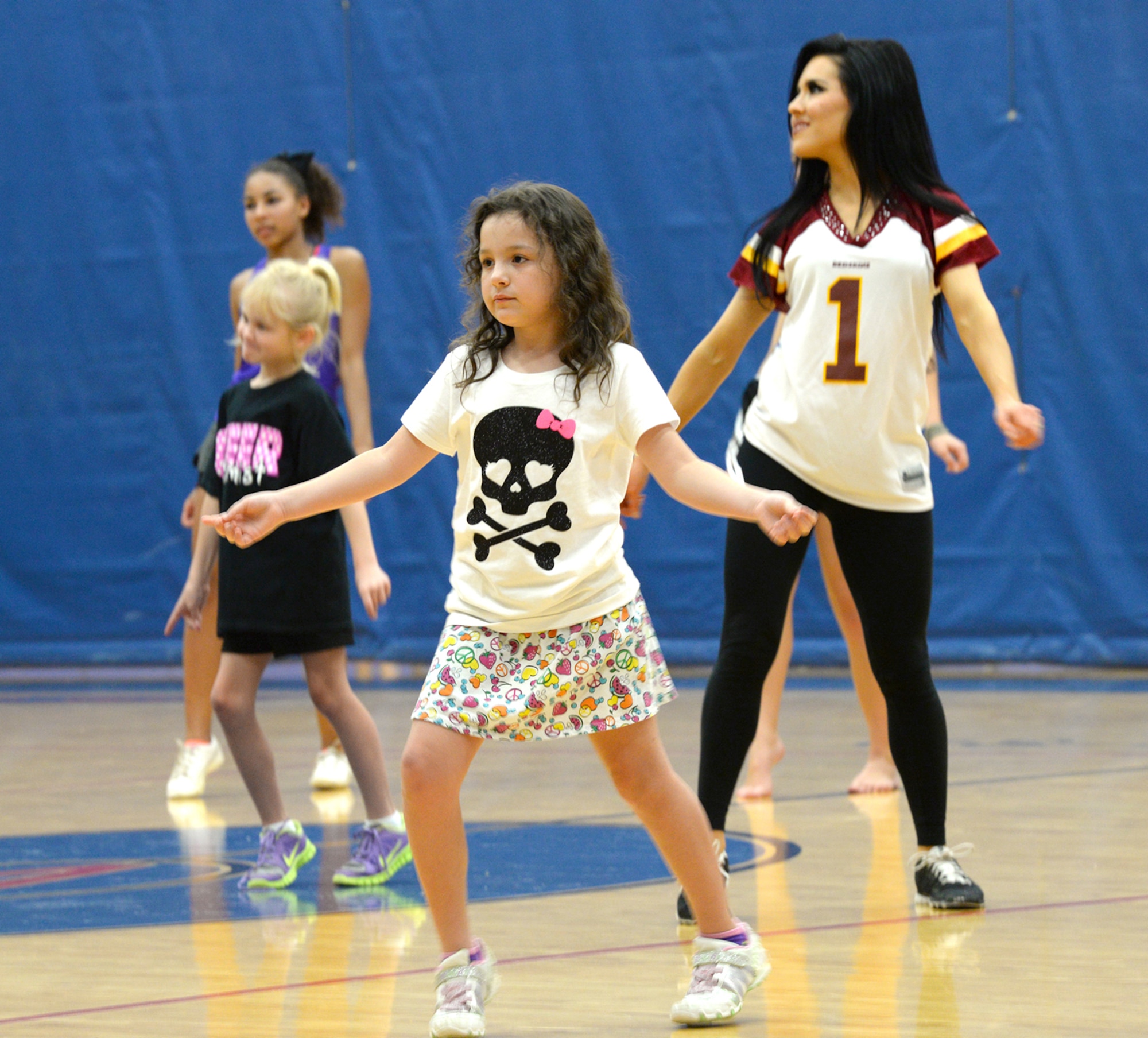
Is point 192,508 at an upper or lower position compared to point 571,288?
lower

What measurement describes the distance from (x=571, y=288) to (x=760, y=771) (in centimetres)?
223

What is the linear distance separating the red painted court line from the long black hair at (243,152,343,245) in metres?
2.79

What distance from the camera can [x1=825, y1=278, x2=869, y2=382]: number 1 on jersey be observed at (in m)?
3.17

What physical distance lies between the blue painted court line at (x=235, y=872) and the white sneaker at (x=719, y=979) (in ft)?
2.92

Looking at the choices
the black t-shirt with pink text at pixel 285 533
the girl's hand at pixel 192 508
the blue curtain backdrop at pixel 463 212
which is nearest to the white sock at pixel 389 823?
the black t-shirt with pink text at pixel 285 533

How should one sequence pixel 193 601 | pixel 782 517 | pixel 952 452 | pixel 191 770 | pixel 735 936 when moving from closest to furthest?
pixel 782 517 < pixel 735 936 < pixel 952 452 < pixel 193 601 < pixel 191 770

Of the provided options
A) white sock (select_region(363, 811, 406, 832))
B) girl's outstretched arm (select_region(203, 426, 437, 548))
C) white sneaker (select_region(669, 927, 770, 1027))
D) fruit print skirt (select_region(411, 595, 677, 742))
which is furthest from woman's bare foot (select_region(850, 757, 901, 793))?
girl's outstretched arm (select_region(203, 426, 437, 548))

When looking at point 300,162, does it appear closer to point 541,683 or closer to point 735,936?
point 541,683

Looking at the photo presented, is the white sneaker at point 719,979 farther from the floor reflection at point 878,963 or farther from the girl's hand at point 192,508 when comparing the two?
the girl's hand at point 192,508

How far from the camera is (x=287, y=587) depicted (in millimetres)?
3650

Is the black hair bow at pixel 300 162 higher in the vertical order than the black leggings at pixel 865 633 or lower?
higher

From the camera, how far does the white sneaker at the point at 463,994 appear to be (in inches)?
92.3

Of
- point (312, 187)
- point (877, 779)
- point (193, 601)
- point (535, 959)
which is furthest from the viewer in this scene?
point (312, 187)

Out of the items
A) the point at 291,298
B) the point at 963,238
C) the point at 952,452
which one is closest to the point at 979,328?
the point at 963,238
